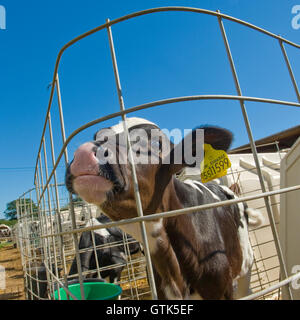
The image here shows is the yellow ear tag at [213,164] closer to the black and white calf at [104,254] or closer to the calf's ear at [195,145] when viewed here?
the calf's ear at [195,145]

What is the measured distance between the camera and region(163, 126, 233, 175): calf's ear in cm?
169

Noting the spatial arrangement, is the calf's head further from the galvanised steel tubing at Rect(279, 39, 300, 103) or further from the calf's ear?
the galvanised steel tubing at Rect(279, 39, 300, 103)

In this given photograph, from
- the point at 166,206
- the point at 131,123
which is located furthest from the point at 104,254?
the point at 131,123

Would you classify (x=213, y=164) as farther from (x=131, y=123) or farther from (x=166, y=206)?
(x=131, y=123)

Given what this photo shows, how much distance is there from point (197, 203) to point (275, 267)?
2.18m

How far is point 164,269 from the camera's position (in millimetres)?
1914

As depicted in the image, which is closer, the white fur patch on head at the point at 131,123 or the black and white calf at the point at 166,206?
the black and white calf at the point at 166,206

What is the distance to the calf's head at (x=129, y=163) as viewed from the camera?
130cm

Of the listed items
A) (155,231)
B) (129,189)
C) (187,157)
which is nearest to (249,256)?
(155,231)


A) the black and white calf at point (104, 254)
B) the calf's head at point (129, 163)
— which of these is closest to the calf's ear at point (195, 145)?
the calf's head at point (129, 163)

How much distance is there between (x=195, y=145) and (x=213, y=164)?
216 mm

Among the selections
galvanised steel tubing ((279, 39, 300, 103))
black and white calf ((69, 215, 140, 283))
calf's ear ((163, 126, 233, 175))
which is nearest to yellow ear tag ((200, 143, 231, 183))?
calf's ear ((163, 126, 233, 175))

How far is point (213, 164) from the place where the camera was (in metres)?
1.65

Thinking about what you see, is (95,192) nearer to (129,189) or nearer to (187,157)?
A: (129,189)
